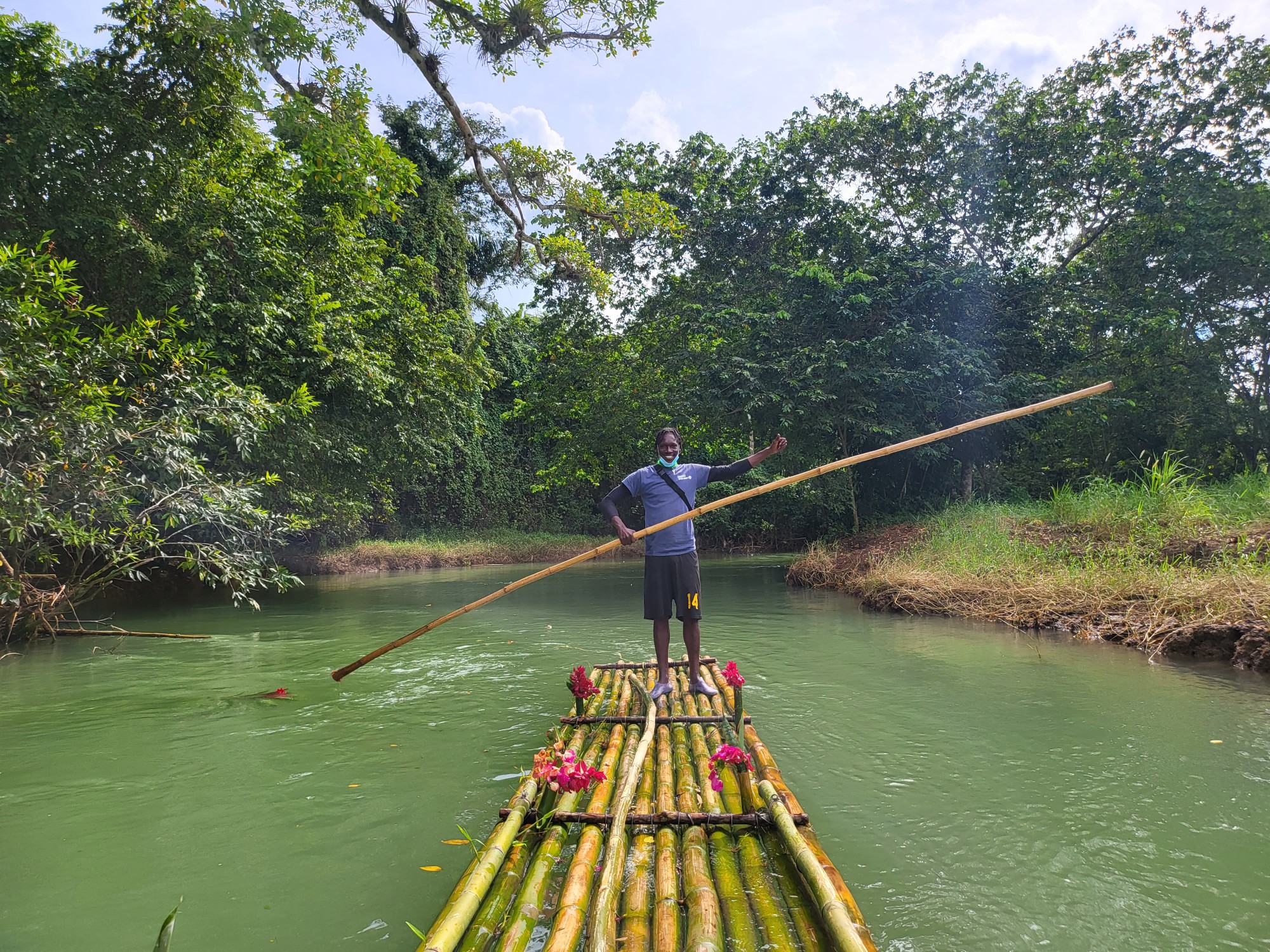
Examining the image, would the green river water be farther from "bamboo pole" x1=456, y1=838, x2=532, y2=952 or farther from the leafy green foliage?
the leafy green foliage

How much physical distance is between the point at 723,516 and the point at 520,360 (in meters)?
7.24

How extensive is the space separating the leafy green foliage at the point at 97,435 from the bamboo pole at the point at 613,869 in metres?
4.56

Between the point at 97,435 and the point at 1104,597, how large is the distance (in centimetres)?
814

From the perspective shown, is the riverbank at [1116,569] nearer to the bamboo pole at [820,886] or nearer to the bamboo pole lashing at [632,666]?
the bamboo pole lashing at [632,666]

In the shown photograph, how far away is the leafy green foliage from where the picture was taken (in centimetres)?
500

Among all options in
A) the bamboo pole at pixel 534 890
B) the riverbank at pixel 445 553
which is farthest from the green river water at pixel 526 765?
the riverbank at pixel 445 553

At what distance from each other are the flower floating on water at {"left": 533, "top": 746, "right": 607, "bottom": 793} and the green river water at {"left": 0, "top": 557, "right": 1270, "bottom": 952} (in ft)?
1.09

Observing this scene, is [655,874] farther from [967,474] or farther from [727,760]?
[967,474]

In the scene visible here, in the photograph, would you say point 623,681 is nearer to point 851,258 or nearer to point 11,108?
point 11,108

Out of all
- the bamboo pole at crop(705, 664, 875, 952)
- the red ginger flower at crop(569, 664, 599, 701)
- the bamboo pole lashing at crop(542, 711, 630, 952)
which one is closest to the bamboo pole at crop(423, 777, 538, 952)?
the bamboo pole lashing at crop(542, 711, 630, 952)

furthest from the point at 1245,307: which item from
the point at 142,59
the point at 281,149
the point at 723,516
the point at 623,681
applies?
the point at 142,59

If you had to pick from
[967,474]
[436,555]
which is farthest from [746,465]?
[436,555]

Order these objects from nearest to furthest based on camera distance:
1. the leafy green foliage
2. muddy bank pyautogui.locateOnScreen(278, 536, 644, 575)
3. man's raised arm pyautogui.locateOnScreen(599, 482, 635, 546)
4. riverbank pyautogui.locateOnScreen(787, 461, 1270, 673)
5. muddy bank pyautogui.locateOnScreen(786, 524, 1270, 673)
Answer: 1. man's raised arm pyautogui.locateOnScreen(599, 482, 635, 546)
2. the leafy green foliage
3. muddy bank pyautogui.locateOnScreen(786, 524, 1270, 673)
4. riverbank pyautogui.locateOnScreen(787, 461, 1270, 673)
5. muddy bank pyautogui.locateOnScreen(278, 536, 644, 575)

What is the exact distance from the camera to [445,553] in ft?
56.8
